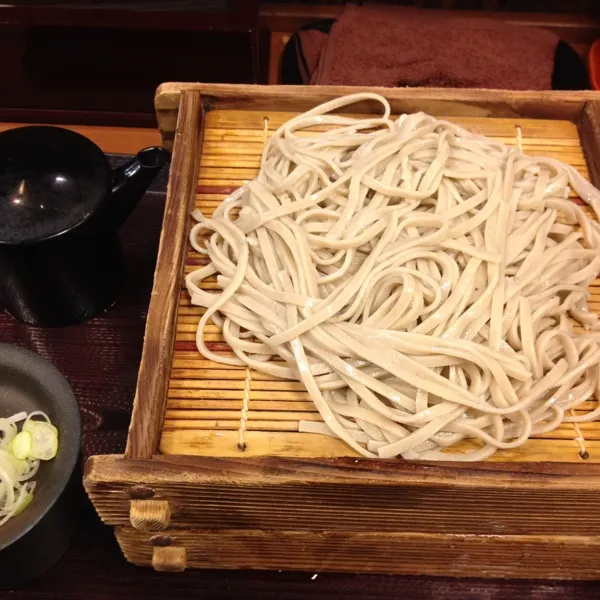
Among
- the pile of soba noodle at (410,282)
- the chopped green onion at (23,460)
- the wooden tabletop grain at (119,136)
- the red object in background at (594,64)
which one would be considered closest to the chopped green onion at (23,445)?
the chopped green onion at (23,460)

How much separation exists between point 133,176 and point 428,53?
1254 millimetres

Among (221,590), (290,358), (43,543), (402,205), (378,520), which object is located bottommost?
(221,590)

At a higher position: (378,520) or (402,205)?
(402,205)

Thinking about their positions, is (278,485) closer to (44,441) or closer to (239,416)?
(239,416)

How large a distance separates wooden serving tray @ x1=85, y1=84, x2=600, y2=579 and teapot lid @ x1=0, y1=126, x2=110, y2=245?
0.53ft

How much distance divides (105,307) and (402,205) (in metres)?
0.75

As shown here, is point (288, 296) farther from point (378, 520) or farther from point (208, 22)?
point (208, 22)

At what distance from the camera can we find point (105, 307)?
5.28ft

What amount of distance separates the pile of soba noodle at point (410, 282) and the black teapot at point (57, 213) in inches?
7.7

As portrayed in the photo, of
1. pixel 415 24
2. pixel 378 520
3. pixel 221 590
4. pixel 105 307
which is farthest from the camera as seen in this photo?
pixel 415 24

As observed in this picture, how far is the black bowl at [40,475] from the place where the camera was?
1.10 meters

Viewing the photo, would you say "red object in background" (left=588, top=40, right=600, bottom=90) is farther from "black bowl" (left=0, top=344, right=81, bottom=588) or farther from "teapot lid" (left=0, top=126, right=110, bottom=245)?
"black bowl" (left=0, top=344, right=81, bottom=588)

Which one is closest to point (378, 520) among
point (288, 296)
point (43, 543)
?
point (288, 296)

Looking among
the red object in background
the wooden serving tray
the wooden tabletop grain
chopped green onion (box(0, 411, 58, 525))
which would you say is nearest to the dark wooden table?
the wooden serving tray
